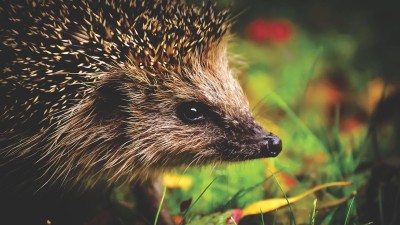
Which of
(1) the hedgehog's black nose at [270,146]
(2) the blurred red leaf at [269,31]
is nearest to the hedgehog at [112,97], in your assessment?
(1) the hedgehog's black nose at [270,146]

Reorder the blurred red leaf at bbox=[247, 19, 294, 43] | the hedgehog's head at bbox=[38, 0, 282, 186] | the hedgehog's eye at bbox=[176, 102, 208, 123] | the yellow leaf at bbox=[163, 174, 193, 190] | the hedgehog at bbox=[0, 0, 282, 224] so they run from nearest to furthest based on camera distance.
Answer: the hedgehog at bbox=[0, 0, 282, 224] < the hedgehog's head at bbox=[38, 0, 282, 186] < the hedgehog's eye at bbox=[176, 102, 208, 123] < the yellow leaf at bbox=[163, 174, 193, 190] < the blurred red leaf at bbox=[247, 19, 294, 43]

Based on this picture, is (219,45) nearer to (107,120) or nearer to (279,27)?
(107,120)

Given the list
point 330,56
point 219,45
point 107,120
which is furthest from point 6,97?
point 330,56

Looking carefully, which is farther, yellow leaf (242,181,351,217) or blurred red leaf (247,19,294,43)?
blurred red leaf (247,19,294,43)

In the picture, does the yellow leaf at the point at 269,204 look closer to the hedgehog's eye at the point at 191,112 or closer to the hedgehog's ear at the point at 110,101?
the hedgehog's eye at the point at 191,112

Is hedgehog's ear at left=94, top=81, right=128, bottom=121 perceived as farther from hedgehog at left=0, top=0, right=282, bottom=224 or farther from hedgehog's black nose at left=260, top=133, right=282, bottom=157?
hedgehog's black nose at left=260, top=133, right=282, bottom=157

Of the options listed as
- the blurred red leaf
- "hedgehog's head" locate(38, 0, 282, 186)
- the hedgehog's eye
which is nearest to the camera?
"hedgehog's head" locate(38, 0, 282, 186)

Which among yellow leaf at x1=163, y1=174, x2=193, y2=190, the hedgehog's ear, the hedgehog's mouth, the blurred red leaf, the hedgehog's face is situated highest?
the blurred red leaf

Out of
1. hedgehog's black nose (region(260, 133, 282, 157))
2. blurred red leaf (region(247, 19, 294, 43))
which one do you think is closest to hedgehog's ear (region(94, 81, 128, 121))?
hedgehog's black nose (region(260, 133, 282, 157))
